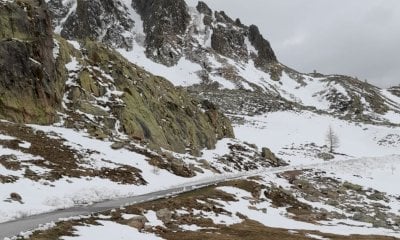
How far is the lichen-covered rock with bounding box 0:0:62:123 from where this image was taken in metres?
49.7

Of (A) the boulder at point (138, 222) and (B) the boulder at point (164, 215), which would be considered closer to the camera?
(A) the boulder at point (138, 222)

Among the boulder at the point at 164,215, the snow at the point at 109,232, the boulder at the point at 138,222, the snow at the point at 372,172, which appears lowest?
the snow at the point at 109,232

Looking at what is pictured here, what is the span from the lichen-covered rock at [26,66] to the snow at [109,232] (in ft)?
91.2

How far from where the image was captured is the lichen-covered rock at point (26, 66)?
49.7 meters

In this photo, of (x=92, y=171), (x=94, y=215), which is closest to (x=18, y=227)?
(x=94, y=215)

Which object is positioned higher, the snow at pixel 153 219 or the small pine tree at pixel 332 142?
the small pine tree at pixel 332 142

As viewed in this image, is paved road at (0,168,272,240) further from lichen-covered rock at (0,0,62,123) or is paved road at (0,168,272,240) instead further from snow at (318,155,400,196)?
snow at (318,155,400,196)

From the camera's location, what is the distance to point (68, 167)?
40.4 m

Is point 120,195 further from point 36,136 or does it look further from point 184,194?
point 36,136

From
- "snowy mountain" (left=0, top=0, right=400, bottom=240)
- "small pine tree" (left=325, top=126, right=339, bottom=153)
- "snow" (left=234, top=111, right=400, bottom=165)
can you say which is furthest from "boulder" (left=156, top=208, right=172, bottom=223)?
"small pine tree" (left=325, top=126, right=339, bottom=153)

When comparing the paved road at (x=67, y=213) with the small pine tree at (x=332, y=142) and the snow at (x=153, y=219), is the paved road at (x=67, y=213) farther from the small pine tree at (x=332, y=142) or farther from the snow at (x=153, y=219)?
the small pine tree at (x=332, y=142)

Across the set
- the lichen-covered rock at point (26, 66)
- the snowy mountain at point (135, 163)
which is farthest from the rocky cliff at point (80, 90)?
the snowy mountain at point (135, 163)

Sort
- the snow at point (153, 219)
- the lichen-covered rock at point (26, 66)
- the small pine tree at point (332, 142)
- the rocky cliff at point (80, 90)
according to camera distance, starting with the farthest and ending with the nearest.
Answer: the small pine tree at point (332, 142) < the rocky cliff at point (80, 90) < the lichen-covered rock at point (26, 66) < the snow at point (153, 219)

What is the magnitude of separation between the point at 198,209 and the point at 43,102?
1005 inches
